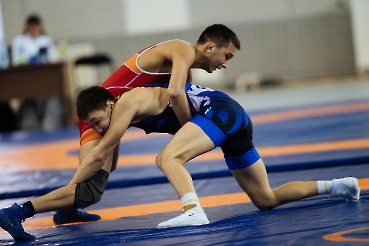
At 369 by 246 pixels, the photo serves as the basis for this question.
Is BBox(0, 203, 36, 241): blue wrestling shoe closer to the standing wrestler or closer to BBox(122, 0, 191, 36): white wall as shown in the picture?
the standing wrestler

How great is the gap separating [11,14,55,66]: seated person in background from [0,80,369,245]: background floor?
2406mm

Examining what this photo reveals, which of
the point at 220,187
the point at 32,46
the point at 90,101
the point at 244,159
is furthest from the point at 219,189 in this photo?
the point at 32,46

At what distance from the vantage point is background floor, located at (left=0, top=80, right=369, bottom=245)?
109 inches

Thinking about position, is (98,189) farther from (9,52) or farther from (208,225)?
(9,52)

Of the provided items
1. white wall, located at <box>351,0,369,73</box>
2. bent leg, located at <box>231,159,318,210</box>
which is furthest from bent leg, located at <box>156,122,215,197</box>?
white wall, located at <box>351,0,369,73</box>

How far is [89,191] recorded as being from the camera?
10.9ft

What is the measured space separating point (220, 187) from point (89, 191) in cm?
110

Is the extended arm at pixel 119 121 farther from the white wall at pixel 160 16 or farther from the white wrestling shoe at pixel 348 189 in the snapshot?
the white wall at pixel 160 16

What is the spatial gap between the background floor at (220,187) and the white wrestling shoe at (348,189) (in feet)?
0.14

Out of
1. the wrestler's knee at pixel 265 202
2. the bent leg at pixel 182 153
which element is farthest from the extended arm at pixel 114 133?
the wrestler's knee at pixel 265 202

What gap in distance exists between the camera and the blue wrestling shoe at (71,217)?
138 inches

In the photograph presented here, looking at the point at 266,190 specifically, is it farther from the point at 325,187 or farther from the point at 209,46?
the point at 209,46

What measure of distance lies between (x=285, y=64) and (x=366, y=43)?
1888 mm

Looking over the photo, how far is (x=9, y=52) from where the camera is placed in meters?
11.0
